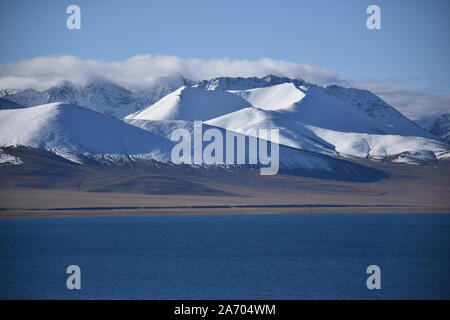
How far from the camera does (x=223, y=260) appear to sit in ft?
339

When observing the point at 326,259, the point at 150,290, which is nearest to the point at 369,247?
the point at 326,259

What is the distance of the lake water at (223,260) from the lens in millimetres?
78375

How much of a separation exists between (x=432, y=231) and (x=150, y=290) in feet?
292

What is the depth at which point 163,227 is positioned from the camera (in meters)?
166

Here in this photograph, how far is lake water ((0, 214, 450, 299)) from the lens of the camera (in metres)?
78.4

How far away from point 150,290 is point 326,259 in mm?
32054

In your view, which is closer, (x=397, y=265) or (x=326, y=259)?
(x=397, y=265)
